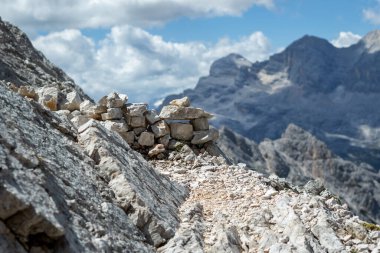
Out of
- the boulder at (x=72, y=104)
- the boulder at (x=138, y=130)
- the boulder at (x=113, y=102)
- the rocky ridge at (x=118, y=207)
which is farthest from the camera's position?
the boulder at (x=138, y=130)

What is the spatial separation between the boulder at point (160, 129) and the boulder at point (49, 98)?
628 centimetres

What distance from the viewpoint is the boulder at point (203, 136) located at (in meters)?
34.4

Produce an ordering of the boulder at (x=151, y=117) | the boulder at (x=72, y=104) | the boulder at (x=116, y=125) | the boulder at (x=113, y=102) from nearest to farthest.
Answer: the boulder at (x=116, y=125), the boulder at (x=72, y=104), the boulder at (x=113, y=102), the boulder at (x=151, y=117)

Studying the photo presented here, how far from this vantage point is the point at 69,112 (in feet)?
101

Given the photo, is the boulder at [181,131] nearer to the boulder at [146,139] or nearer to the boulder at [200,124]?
the boulder at [200,124]

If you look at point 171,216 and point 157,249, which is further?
point 171,216

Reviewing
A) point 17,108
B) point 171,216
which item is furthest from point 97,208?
point 17,108

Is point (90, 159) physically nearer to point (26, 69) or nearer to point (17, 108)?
point (17, 108)

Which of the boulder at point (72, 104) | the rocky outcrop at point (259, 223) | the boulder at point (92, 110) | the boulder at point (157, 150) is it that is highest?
the boulder at point (72, 104)

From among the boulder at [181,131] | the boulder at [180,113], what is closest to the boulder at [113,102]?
the boulder at [180,113]

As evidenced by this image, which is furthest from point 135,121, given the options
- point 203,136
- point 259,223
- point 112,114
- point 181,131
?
point 259,223

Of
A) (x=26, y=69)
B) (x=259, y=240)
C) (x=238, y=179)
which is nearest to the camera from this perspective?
(x=259, y=240)

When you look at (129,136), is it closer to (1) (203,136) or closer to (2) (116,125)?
(2) (116,125)

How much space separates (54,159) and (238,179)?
12892 mm
